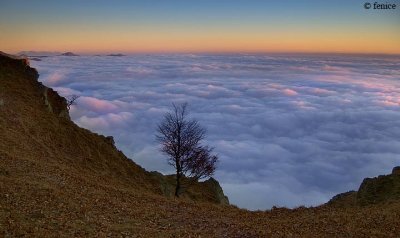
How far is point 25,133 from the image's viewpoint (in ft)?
121

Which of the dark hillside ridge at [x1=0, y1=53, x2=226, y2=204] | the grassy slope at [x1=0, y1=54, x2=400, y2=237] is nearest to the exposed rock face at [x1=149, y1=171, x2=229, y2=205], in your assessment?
the dark hillside ridge at [x1=0, y1=53, x2=226, y2=204]

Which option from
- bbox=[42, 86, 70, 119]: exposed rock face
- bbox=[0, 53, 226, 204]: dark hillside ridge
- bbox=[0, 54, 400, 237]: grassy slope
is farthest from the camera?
bbox=[42, 86, 70, 119]: exposed rock face

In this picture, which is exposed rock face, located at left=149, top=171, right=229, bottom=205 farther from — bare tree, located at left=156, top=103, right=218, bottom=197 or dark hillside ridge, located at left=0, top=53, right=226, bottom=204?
bare tree, located at left=156, top=103, right=218, bottom=197

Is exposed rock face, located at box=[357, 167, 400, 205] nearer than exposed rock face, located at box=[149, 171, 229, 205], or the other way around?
exposed rock face, located at box=[357, 167, 400, 205]

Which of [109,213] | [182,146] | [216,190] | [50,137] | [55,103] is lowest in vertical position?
[216,190]

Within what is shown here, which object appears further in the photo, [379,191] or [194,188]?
[194,188]

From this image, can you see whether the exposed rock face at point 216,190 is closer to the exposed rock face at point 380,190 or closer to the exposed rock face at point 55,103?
the exposed rock face at point 55,103

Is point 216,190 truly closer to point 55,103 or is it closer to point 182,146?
point 182,146

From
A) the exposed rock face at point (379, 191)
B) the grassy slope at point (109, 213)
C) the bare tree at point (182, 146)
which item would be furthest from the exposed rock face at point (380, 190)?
the bare tree at point (182, 146)

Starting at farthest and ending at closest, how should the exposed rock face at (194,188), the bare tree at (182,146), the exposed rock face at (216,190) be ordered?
the exposed rock face at (216,190)
the exposed rock face at (194,188)
the bare tree at (182,146)

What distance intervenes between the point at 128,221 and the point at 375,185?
25.0m

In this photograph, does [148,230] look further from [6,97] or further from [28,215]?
[6,97]

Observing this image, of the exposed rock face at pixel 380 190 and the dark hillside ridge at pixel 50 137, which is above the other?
the dark hillside ridge at pixel 50 137

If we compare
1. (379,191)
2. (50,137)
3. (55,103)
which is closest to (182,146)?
(50,137)
